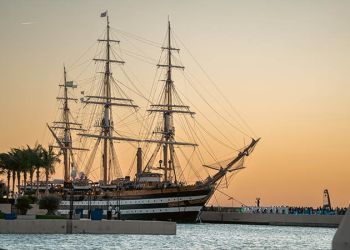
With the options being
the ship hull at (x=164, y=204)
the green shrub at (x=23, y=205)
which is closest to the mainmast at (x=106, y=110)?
the ship hull at (x=164, y=204)

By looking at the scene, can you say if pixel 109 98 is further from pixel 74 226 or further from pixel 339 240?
pixel 339 240

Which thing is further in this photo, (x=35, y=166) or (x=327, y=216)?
(x=327, y=216)

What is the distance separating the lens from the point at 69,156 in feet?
527

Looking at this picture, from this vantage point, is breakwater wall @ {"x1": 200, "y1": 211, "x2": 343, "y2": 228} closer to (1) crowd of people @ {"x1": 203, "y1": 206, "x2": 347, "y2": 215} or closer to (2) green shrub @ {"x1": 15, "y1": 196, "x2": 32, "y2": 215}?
(1) crowd of people @ {"x1": 203, "y1": 206, "x2": 347, "y2": 215}

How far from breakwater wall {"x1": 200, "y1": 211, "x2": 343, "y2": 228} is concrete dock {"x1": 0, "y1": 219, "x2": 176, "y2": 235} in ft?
259

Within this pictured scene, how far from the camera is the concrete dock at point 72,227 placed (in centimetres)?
6719

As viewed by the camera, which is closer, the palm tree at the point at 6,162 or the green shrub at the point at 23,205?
the green shrub at the point at 23,205

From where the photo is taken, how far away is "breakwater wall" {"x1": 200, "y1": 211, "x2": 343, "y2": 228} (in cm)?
14988

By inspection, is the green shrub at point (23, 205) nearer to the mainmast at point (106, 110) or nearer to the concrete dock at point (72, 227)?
the concrete dock at point (72, 227)

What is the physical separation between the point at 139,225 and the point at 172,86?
7703 cm

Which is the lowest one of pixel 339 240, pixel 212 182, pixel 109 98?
pixel 339 240

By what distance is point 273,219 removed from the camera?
157875mm

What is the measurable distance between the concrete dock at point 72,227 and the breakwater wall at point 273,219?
79092 mm

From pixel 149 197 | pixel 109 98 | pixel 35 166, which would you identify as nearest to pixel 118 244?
pixel 35 166
